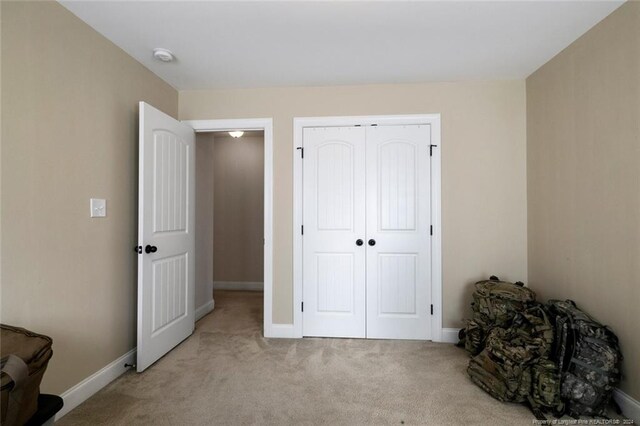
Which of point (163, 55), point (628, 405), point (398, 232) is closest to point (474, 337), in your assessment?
point (628, 405)

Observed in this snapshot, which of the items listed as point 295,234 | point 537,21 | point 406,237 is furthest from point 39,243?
point 537,21

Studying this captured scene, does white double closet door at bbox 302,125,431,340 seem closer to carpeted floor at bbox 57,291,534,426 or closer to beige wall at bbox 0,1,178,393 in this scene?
carpeted floor at bbox 57,291,534,426

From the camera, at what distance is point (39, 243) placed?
1655mm

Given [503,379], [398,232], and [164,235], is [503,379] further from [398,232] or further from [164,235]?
[164,235]

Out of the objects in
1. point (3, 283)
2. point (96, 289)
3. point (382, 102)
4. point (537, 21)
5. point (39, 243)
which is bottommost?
point (96, 289)

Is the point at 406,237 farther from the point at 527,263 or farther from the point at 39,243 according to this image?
the point at 39,243

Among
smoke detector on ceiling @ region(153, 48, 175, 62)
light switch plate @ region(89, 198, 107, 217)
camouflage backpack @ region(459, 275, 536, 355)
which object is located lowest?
camouflage backpack @ region(459, 275, 536, 355)

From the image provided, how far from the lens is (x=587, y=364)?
5.69ft

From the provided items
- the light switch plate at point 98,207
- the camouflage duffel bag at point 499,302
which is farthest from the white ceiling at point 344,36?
the camouflage duffel bag at point 499,302

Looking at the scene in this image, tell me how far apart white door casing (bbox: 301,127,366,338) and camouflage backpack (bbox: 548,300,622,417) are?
4.95ft

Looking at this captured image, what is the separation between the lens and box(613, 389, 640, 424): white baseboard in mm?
1715

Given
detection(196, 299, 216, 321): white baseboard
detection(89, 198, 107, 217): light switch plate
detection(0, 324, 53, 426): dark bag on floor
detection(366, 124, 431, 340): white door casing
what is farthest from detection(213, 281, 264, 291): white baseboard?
detection(0, 324, 53, 426): dark bag on floor

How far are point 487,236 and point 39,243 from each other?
128 inches

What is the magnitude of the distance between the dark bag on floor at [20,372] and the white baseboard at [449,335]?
2.79 metres
